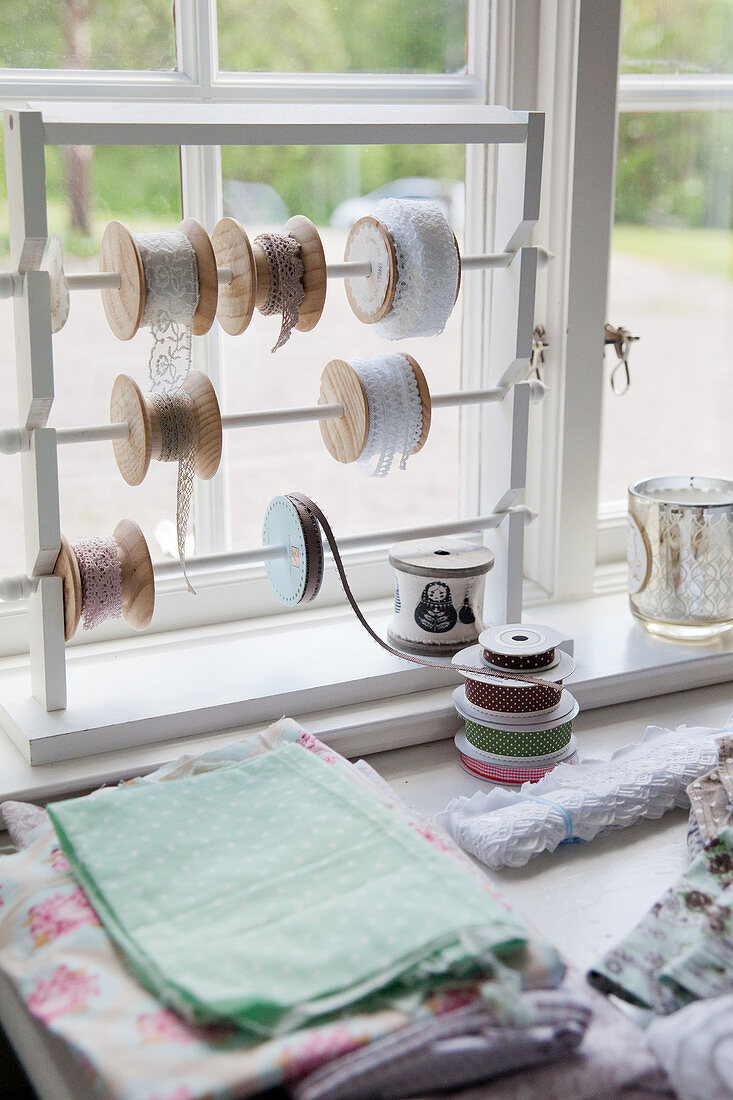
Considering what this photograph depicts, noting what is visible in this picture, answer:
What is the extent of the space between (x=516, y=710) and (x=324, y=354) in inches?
18.9

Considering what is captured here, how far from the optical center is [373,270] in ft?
3.58

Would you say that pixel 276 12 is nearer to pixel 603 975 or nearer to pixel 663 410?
pixel 663 410

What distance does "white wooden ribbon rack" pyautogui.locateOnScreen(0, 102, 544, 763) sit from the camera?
943 mm

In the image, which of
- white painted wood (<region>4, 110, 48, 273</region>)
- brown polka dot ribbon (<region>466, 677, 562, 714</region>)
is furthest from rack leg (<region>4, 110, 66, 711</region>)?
brown polka dot ribbon (<region>466, 677, 562, 714</region>)

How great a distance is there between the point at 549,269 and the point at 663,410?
340 mm

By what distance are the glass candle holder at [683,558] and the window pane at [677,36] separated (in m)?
0.50

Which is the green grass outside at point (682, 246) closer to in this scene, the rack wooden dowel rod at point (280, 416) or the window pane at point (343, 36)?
the window pane at point (343, 36)

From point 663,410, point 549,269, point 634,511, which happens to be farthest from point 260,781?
point 663,410

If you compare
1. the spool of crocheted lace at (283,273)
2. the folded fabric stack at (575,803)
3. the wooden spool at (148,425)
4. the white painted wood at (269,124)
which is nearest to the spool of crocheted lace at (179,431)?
the wooden spool at (148,425)

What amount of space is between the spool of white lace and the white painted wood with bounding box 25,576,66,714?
0.31m

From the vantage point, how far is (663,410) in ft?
5.23

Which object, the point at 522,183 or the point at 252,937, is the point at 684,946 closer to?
the point at 252,937

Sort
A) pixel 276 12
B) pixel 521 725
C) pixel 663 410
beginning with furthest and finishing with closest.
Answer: pixel 663 410 < pixel 276 12 < pixel 521 725

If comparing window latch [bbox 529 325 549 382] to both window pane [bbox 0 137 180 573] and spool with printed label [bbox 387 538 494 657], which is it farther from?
window pane [bbox 0 137 180 573]
